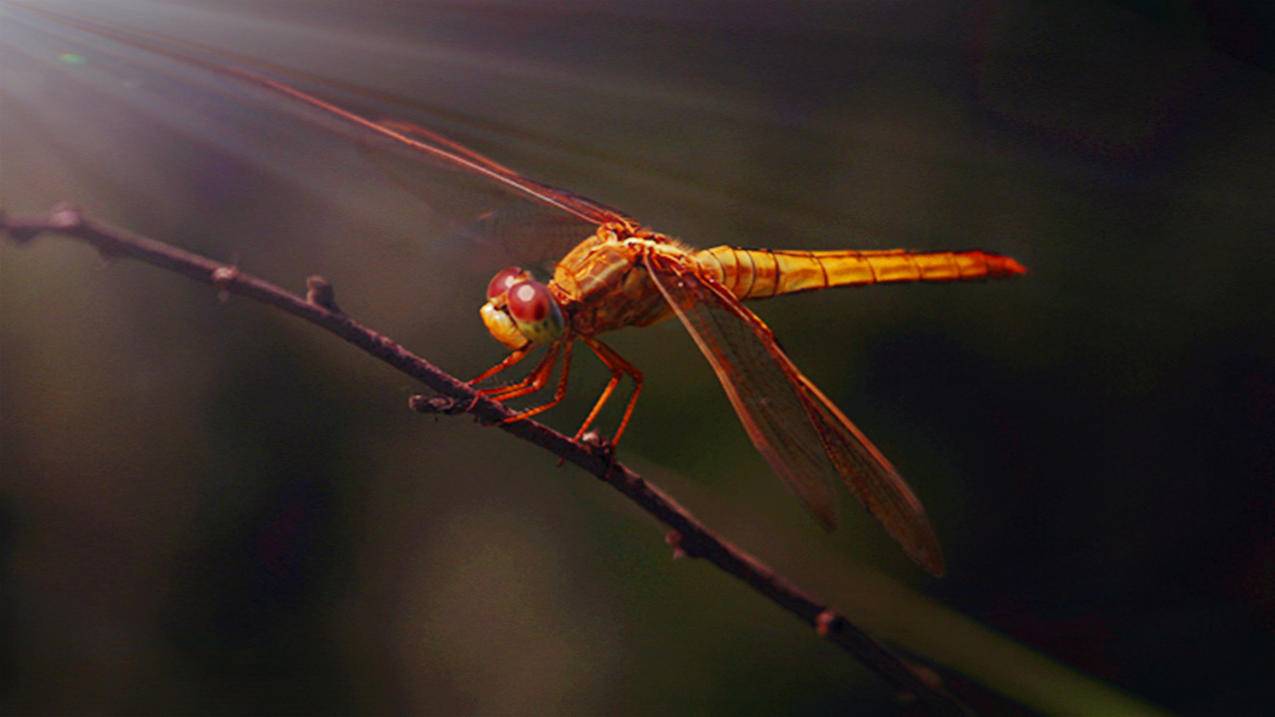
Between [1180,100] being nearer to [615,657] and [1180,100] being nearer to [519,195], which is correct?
[519,195]

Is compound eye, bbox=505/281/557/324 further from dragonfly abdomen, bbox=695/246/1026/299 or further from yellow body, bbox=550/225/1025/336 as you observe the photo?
dragonfly abdomen, bbox=695/246/1026/299

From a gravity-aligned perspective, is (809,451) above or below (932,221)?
below

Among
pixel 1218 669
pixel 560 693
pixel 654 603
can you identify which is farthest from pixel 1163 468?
pixel 560 693

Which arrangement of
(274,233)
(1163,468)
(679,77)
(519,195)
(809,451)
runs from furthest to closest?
(679,77)
(1163,468)
(274,233)
(519,195)
(809,451)

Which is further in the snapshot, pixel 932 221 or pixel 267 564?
pixel 932 221

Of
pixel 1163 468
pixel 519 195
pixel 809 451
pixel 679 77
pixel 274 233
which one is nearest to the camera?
pixel 809 451

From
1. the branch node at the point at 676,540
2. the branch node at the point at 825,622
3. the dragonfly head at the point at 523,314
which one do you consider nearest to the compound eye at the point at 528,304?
the dragonfly head at the point at 523,314
